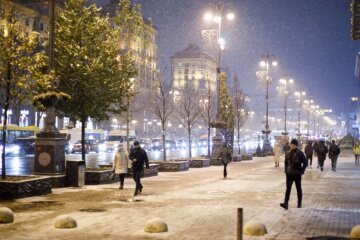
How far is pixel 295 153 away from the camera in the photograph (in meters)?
15.9

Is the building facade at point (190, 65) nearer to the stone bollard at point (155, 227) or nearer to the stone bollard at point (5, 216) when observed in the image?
the stone bollard at point (5, 216)

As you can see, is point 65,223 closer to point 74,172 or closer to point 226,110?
point 74,172

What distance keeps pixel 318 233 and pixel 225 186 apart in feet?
34.6

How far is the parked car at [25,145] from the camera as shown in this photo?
55844 mm

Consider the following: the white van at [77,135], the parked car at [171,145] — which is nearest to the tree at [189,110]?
the parked car at [171,145]

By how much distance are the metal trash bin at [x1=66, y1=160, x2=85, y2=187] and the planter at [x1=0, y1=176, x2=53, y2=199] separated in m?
1.87

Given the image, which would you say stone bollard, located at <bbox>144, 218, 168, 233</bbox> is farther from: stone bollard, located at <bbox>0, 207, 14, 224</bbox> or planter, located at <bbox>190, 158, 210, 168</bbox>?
planter, located at <bbox>190, 158, 210, 168</bbox>

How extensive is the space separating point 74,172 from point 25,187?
3.38 metres

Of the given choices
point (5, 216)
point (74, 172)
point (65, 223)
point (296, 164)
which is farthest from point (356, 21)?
point (74, 172)

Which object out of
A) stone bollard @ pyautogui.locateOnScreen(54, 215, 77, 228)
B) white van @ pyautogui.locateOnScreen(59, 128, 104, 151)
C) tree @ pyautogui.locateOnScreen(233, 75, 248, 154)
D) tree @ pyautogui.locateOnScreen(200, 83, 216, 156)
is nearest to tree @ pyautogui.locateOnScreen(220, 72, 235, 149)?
tree @ pyautogui.locateOnScreen(200, 83, 216, 156)

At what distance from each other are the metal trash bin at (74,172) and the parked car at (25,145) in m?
36.5

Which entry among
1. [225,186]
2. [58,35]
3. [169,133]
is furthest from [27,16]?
A: [225,186]

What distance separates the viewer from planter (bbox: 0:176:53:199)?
16.8m

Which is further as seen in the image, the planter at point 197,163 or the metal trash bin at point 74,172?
the planter at point 197,163
